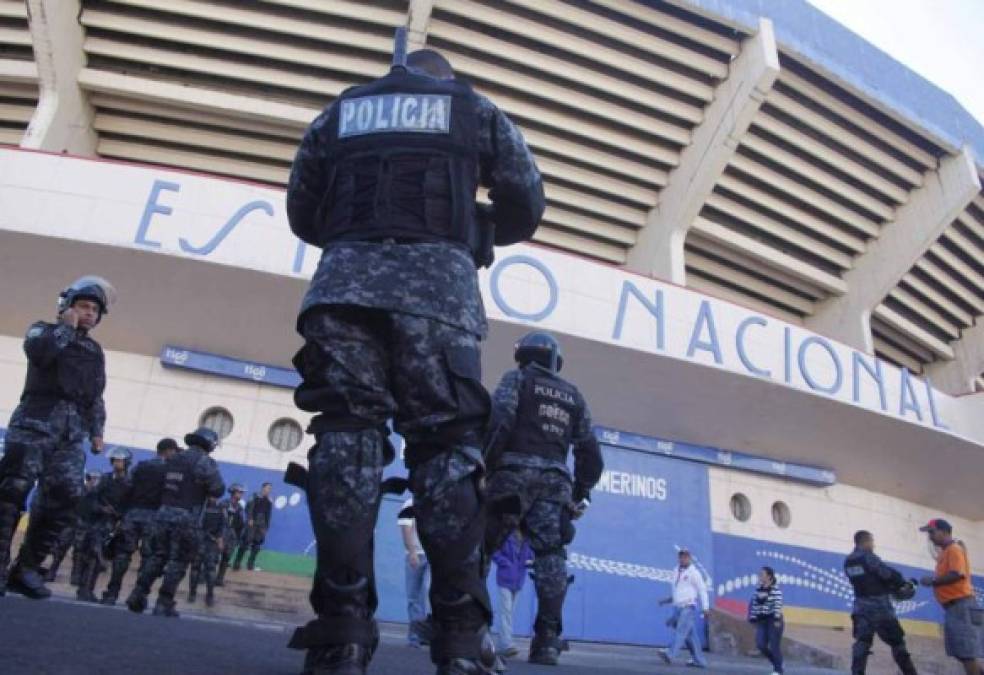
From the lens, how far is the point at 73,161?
10445 millimetres

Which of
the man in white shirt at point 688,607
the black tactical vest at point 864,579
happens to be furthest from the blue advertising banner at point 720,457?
the black tactical vest at point 864,579

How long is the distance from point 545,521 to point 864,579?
4.54 metres

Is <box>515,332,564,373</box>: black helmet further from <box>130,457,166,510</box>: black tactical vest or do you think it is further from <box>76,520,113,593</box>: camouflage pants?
<box>76,520,113,593</box>: camouflage pants

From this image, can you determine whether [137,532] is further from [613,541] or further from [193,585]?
[613,541]

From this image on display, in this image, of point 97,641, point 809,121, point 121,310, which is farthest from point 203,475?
point 809,121

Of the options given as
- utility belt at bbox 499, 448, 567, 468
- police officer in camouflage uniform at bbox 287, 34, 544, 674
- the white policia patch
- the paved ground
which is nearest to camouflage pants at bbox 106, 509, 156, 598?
the paved ground

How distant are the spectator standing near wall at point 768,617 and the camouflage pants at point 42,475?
7.54 m

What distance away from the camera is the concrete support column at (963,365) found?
19969mm

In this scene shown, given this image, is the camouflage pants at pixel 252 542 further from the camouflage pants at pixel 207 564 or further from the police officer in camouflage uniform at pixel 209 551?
the camouflage pants at pixel 207 564

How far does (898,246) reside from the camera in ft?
56.0

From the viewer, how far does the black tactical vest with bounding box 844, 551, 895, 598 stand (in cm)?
719

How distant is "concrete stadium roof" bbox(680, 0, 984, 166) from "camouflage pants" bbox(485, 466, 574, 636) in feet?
40.4

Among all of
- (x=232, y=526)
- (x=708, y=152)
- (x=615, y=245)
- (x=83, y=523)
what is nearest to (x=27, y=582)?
(x=83, y=523)

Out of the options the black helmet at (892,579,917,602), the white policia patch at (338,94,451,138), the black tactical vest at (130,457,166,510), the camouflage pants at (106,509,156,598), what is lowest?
the camouflage pants at (106,509,156,598)
